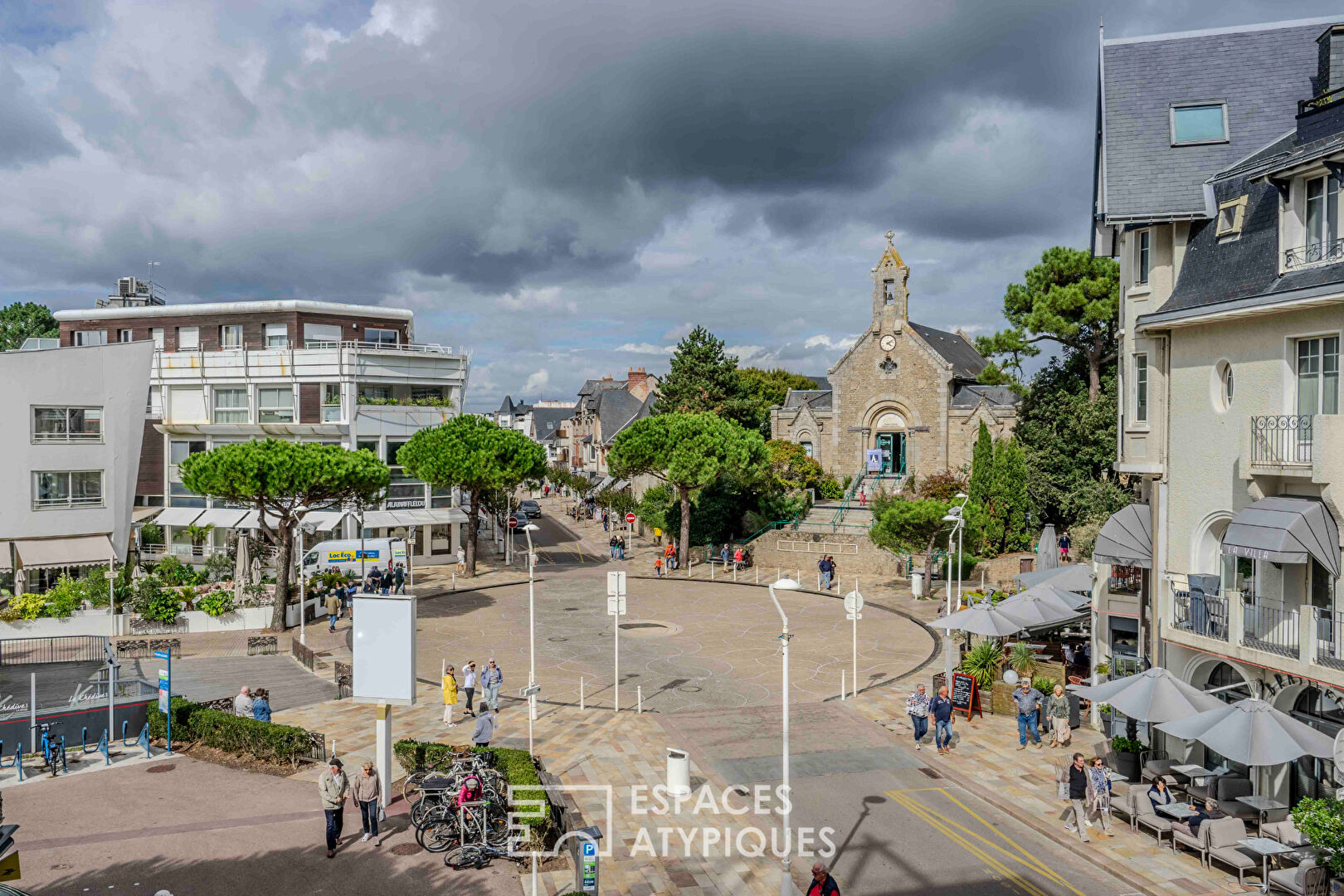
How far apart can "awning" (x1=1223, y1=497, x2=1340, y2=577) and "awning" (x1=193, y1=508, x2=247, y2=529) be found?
38305 mm

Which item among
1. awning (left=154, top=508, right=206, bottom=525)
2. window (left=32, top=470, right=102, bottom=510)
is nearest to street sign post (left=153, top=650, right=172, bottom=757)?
window (left=32, top=470, right=102, bottom=510)

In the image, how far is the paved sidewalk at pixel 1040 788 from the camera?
40.2 feet

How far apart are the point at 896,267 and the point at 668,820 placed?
47.4m

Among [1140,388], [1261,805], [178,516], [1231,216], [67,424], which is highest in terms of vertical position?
[1231,216]

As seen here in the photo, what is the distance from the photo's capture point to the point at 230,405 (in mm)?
44812

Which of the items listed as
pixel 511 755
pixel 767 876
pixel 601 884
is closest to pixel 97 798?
pixel 511 755

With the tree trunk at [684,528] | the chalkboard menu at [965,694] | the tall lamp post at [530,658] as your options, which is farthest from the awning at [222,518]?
the chalkboard menu at [965,694]

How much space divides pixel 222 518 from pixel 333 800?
1260 inches

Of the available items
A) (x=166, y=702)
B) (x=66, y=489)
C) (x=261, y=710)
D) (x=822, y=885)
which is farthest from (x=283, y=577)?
(x=822, y=885)

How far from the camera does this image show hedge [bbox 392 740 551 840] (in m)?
13.0

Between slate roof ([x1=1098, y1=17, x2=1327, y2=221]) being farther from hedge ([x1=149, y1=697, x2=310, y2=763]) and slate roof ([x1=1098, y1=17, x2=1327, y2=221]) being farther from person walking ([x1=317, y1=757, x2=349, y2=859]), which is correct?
hedge ([x1=149, y1=697, x2=310, y2=763])

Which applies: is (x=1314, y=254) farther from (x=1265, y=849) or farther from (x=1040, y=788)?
(x=1040, y=788)

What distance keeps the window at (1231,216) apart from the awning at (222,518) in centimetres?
3811

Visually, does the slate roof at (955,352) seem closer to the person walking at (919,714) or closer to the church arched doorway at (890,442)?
the church arched doorway at (890,442)
